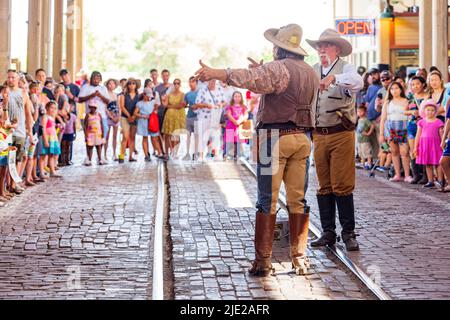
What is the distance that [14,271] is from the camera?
32.3 ft

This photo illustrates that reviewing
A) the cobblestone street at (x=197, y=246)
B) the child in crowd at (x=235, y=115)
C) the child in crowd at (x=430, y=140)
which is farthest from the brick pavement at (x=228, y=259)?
the child in crowd at (x=235, y=115)

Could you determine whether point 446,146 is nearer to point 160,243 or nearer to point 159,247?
point 160,243

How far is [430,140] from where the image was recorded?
17844 millimetres

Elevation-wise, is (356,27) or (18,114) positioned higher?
(356,27)

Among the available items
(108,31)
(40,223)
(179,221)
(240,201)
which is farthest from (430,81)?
(108,31)

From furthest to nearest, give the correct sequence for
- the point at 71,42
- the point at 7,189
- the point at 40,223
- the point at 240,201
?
the point at 71,42 < the point at 7,189 < the point at 240,201 < the point at 40,223

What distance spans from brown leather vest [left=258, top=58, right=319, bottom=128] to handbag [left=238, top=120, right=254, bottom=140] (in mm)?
14767

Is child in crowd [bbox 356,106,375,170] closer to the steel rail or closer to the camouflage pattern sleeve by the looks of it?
the steel rail

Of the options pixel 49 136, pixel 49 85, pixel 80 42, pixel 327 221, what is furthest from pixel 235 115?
pixel 80 42

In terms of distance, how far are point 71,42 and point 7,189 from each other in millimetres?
23789

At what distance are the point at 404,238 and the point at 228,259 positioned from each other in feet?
7.88

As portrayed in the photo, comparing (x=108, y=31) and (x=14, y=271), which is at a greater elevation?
(x=108, y=31)

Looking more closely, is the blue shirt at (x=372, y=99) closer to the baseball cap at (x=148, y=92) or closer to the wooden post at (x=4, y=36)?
the baseball cap at (x=148, y=92)
